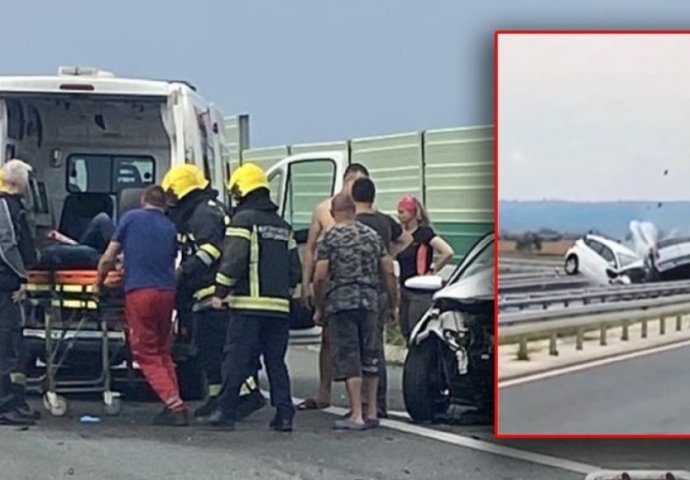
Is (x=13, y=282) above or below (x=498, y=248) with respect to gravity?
below

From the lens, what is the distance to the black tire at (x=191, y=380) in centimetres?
1180

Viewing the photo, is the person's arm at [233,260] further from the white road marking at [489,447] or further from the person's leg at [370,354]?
the white road marking at [489,447]

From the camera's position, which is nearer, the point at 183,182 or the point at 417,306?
the point at 183,182

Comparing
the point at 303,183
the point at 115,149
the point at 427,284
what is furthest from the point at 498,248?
the point at 115,149

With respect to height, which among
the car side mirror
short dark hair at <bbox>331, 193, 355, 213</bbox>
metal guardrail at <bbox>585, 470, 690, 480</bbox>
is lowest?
metal guardrail at <bbox>585, 470, 690, 480</bbox>

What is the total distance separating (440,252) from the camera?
40.5 ft

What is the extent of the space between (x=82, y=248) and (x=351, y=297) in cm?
207

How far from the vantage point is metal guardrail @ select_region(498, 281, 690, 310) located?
8.76 meters

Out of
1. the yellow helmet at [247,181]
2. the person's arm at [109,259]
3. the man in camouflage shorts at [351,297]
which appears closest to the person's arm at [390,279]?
the man in camouflage shorts at [351,297]

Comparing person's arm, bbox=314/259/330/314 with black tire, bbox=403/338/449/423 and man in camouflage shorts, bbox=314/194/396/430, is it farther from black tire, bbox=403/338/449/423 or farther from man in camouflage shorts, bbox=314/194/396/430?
black tire, bbox=403/338/449/423

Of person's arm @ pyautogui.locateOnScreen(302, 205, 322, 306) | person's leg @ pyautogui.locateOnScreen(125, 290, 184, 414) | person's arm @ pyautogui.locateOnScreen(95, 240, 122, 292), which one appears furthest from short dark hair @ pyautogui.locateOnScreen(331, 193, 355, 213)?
person's arm @ pyautogui.locateOnScreen(95, 240, 122, 292)

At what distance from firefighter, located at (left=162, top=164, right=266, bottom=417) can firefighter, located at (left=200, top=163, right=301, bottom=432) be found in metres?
0.17

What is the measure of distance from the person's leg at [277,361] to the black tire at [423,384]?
2.61ft

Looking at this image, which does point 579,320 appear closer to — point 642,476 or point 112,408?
point 642,476
